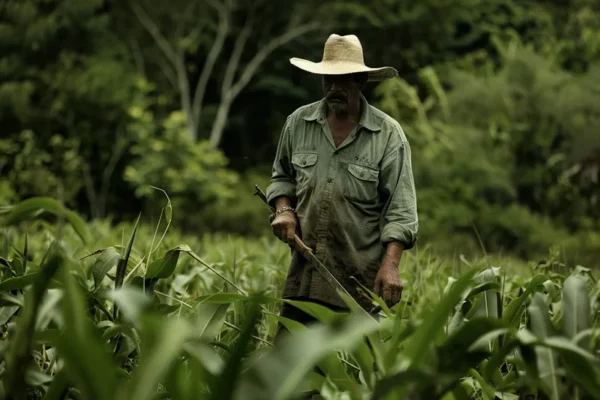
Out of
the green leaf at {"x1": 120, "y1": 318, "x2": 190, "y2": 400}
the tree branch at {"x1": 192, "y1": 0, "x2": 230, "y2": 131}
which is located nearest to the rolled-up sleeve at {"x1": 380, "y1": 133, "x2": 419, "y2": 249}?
the green leaf at {"x1": 120, "y1": 318, "x2": 190, "y2": 400}

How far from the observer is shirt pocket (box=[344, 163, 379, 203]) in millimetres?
3730

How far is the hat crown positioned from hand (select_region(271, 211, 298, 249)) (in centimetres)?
61

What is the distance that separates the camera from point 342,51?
3693 millimetres

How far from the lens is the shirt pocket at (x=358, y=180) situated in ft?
12.2

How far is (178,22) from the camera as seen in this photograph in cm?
2352

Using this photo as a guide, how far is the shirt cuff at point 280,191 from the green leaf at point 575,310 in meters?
1.72

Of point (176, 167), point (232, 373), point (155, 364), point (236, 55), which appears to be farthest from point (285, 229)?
point (236, 55)

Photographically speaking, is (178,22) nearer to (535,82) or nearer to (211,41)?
(211,41)

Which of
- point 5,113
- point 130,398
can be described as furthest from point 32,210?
point 5,113

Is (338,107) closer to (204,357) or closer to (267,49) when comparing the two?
(204,357)

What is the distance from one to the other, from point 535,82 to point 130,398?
17.2 meters

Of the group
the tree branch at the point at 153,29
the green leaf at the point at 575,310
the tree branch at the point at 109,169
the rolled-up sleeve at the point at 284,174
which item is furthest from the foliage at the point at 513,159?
the green leaf at the point at 575,310

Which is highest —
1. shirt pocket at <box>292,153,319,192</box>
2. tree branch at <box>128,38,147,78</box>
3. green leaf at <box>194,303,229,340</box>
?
shirt pocket at <box>292,153,319,192</box>

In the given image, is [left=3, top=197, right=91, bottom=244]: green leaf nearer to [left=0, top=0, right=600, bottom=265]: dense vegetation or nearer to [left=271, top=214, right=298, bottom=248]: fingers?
[left=271, top=214, right=298, bottom=248]: fingers
